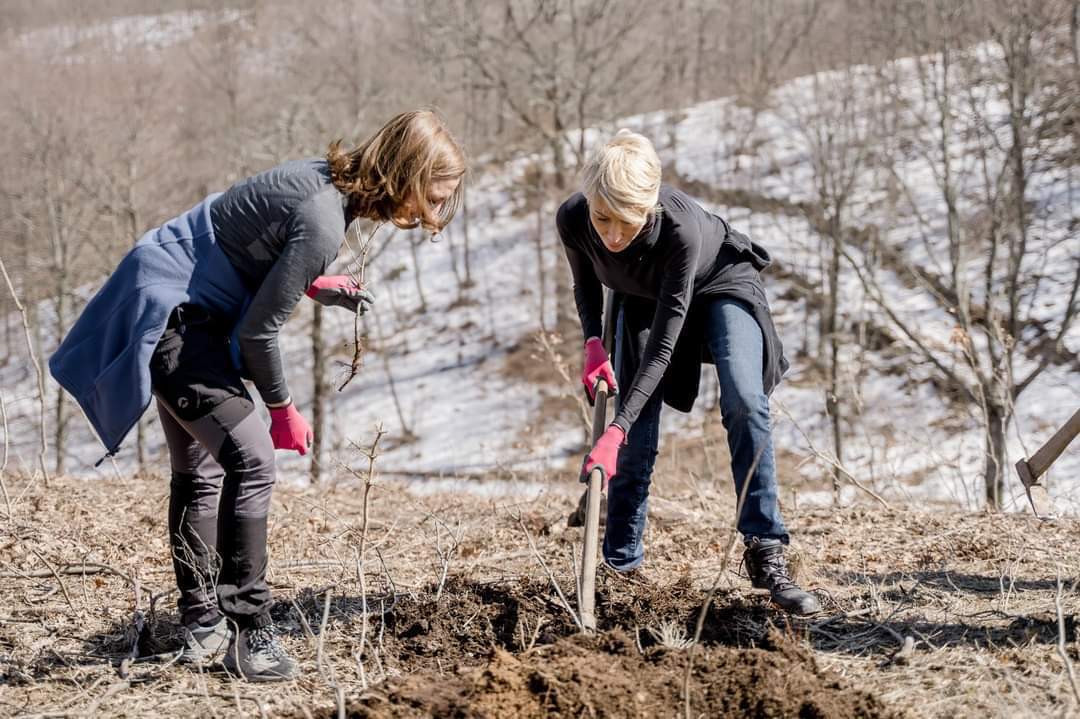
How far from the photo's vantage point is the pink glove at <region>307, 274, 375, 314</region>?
2.99 meters

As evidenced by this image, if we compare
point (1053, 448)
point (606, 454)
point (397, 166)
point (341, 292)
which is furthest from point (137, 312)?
point (1053, 448)

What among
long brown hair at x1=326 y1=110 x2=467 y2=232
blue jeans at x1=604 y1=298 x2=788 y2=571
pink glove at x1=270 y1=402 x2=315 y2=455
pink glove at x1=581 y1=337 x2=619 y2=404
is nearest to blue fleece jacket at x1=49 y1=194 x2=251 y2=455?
pink glove at x1=270 y1=402 x2=315 y2=455

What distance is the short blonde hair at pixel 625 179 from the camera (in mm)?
2736

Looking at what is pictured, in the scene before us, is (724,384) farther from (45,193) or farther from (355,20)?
(355,20)

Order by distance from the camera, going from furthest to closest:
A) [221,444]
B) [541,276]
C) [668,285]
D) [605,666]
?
[541,276] < [668,285] < [221,444] < [605,666]

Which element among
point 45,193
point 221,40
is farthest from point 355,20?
point 45,193

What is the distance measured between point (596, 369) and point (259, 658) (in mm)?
1536

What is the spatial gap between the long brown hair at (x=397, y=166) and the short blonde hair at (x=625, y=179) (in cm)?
45

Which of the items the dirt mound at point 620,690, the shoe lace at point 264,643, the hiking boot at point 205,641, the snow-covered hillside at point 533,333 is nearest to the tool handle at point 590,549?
the dirt mound at point 620,690

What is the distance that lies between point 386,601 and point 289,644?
Result: 1.47 ft

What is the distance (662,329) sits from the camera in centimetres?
300

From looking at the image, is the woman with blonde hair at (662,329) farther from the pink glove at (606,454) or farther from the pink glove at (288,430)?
the pink glove at (288,430)

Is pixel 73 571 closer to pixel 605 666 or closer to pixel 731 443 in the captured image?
pixel 605 666

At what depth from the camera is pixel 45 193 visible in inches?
749
